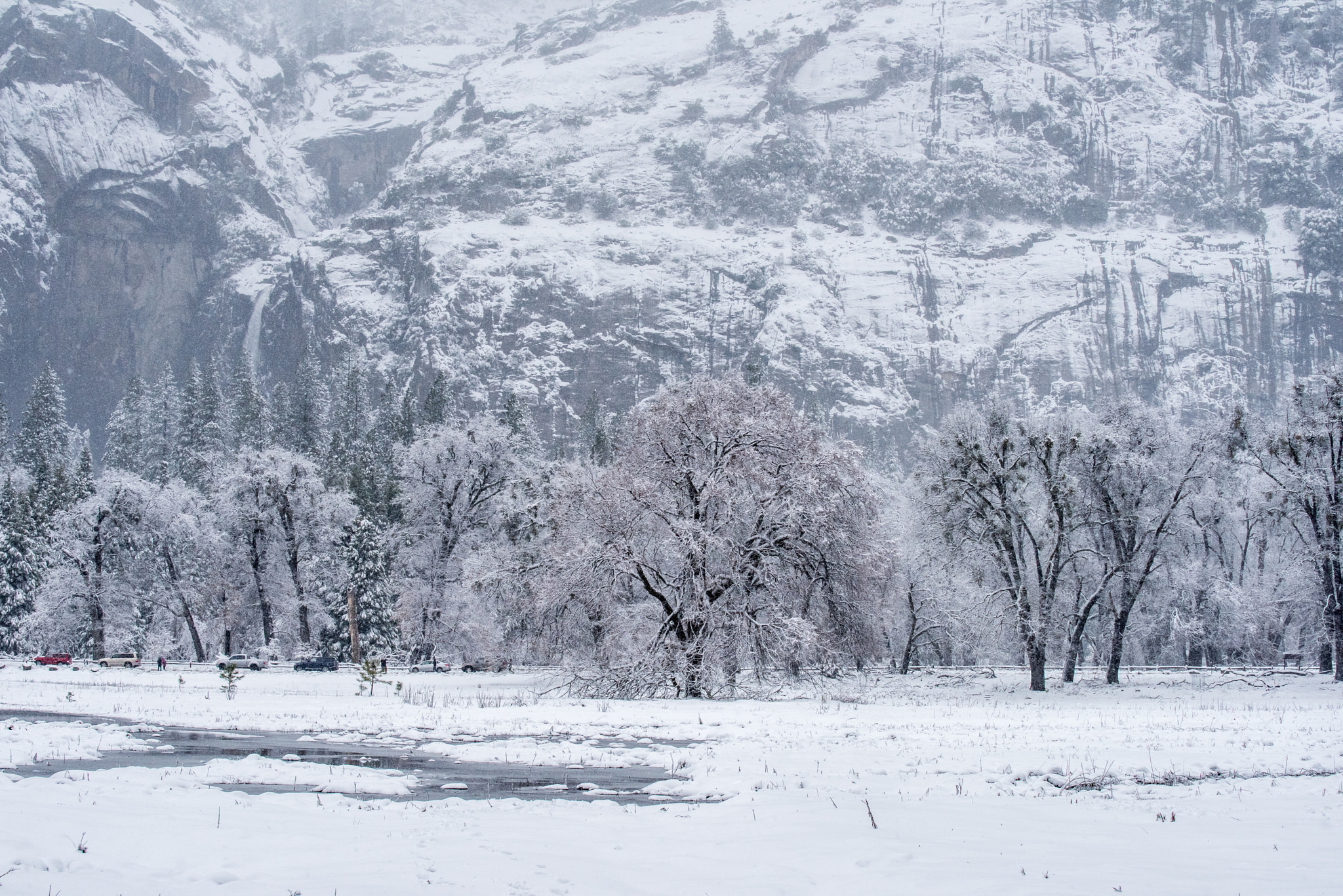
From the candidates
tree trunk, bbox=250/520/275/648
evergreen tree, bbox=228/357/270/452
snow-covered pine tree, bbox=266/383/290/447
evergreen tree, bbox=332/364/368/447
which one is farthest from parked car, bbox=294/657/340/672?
evergreen tree, bbox=332/364/368/447

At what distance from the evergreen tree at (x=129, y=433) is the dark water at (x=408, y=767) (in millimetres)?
90930

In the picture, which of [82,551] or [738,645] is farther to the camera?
[82,551]

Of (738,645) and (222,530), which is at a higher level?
(222,530)

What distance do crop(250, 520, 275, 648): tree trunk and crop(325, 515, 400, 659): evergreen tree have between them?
4507 millimetres

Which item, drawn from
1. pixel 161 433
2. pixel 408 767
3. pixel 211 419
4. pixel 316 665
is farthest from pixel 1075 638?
pixel 161 433

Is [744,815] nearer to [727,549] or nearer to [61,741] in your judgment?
[61,741]

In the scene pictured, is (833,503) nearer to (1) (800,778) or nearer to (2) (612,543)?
(2) (612,543)

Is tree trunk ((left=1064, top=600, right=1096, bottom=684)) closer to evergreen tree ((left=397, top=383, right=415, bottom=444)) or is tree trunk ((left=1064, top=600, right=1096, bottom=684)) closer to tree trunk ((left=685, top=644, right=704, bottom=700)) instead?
tree trunk ((left=685, top=644, right=704, bottom=700))

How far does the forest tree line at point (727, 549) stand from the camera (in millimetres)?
27281

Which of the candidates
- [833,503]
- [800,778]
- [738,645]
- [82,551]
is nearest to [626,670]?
[738,645]

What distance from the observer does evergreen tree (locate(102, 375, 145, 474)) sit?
10131 cm

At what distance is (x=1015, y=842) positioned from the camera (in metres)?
8.55

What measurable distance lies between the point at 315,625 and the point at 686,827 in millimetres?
55546

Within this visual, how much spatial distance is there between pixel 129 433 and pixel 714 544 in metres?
106
